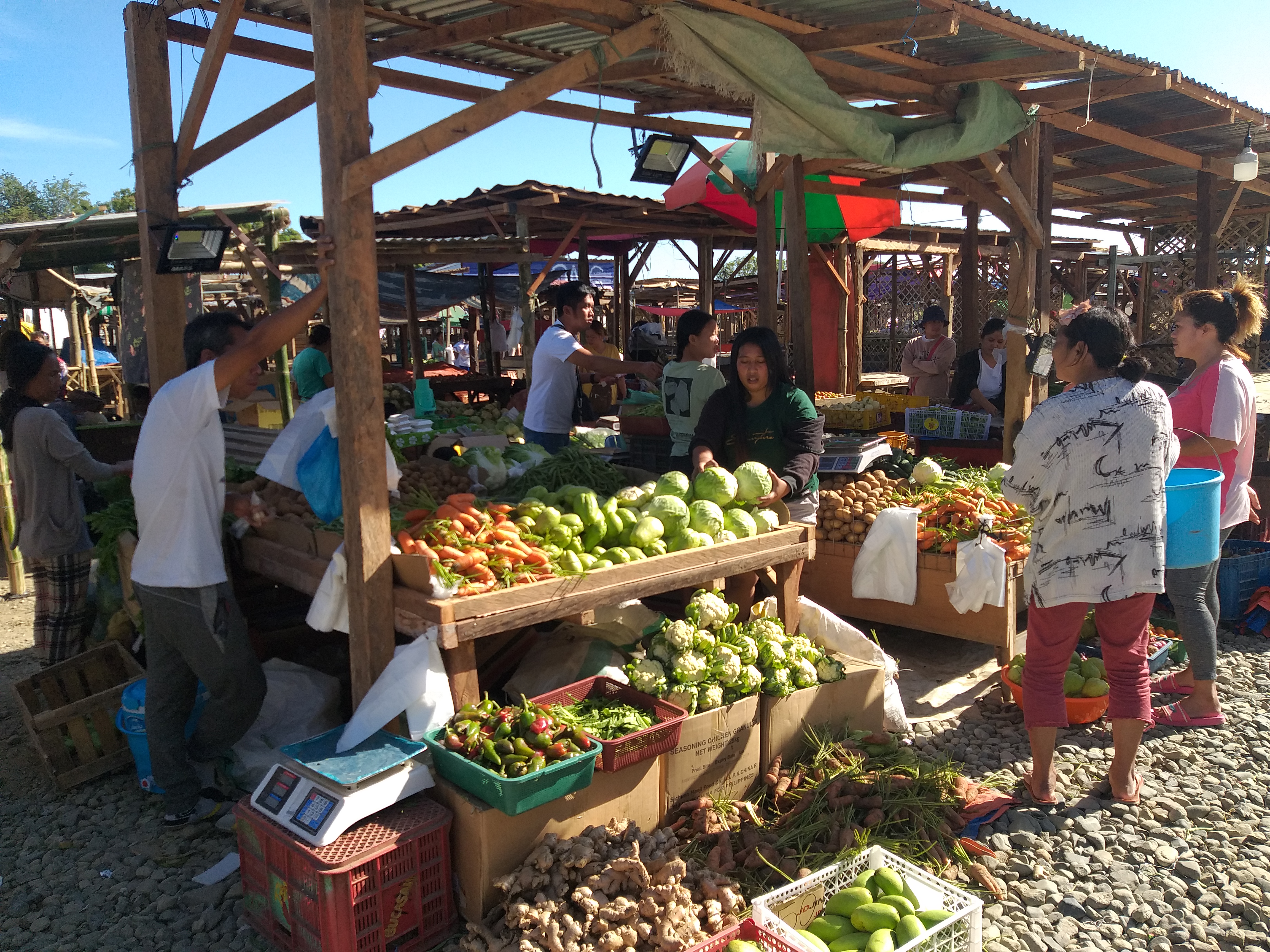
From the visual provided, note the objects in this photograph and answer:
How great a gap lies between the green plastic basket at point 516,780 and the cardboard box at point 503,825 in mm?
46

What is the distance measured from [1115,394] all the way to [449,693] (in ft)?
9.63

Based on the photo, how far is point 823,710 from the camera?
4055 millimetres

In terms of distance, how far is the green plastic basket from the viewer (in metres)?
2.84

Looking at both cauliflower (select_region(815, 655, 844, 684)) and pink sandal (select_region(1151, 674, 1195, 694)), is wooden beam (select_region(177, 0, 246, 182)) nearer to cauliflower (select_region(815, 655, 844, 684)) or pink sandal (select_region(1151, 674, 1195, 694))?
cauliflower (select_region(815, 655, 844, 684))

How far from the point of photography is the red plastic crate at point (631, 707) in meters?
3.14

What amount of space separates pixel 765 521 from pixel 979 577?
5.20 feet

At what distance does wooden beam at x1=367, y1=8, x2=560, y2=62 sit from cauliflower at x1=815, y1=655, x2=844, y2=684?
335 cm

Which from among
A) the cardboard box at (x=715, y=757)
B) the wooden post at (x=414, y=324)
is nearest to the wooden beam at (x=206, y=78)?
the cardboard box at (x=715, y=757)

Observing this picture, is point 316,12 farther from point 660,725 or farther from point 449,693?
point 660,725

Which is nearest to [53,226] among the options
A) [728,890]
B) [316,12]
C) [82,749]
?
[82,749]

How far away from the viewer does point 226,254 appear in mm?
12375

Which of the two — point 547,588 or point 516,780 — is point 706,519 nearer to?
point 547,588

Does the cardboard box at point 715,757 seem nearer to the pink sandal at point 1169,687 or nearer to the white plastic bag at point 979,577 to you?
the white plastic bag at point 979,577

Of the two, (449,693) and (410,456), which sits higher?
(410,456)
